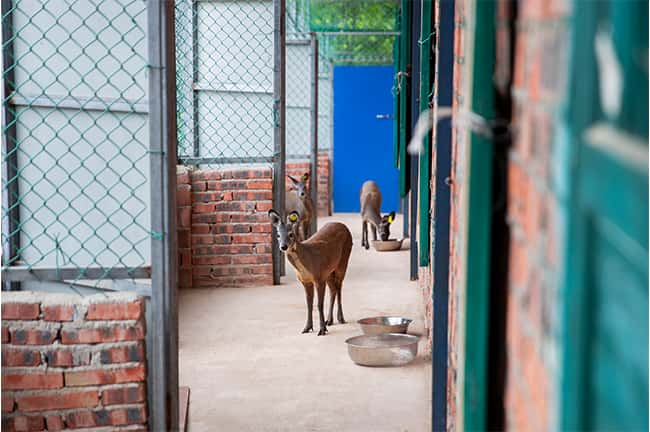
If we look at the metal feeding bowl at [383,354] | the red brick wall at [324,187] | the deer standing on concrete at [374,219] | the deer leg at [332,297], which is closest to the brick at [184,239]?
the deer leg at [332,297]

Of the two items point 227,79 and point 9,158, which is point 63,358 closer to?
point 9,158

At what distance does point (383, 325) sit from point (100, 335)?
2.85 meters

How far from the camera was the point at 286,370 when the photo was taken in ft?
16.5

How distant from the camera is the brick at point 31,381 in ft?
10.2

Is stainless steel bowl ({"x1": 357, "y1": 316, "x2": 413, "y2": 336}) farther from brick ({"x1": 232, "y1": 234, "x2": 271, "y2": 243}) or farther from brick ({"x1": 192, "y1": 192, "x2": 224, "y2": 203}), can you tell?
brick ({"x1": 192, "y1": 192, "x2": 224, "y2": 203})

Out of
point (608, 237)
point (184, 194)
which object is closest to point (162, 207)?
point (608, 237)

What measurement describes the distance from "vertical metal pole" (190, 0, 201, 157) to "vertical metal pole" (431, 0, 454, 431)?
4894mm

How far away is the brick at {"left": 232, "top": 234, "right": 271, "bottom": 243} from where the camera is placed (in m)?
7.80

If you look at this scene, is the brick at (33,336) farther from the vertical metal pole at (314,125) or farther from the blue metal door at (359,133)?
the blue metal door at (359,133)

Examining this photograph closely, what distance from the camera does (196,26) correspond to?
815cm

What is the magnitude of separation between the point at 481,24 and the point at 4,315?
2.12 m

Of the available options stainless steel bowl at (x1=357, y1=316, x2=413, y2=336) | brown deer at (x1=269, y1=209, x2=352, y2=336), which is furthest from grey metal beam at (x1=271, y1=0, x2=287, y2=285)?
stainless steel bowl at (x1=357, y1=316, x2=413, y2=336)

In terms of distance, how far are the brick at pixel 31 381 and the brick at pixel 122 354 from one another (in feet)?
0.59

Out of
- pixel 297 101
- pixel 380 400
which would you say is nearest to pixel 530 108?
pixel 380 400
